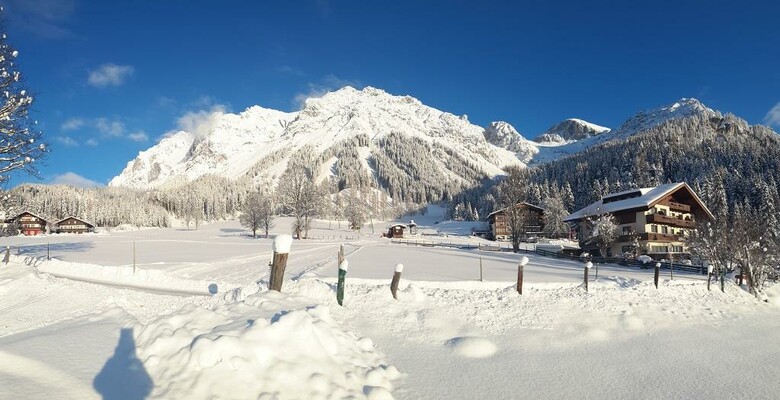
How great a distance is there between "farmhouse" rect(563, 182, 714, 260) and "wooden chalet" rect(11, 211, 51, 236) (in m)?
125

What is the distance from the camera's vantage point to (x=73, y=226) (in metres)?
112

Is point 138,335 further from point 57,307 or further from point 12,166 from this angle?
point 12,166

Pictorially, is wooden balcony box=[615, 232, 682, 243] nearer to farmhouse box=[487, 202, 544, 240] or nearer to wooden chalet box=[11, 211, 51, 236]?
farmhouse box=[487, 202, 544, 240]

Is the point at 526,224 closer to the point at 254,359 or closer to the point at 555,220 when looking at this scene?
the point at 555,220

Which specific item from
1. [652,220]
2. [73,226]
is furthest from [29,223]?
[652,220]

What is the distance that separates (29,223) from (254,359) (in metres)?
134

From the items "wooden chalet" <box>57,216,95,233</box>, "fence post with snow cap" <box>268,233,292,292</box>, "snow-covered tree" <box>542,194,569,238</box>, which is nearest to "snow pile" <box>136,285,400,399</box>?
"fence post with snow cap" <box>268,233,292,292</box>

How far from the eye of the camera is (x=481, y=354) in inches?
360

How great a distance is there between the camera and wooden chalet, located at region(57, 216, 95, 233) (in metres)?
110

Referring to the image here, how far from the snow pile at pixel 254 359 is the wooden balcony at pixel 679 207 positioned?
176ft

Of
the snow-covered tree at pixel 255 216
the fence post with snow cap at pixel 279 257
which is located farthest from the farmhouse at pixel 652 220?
the snow-covered tree at pixel 255 216

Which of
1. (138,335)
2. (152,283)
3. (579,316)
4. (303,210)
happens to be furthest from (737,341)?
(303,210)

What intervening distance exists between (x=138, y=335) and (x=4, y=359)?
1648 mm

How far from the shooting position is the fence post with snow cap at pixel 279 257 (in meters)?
10.2
